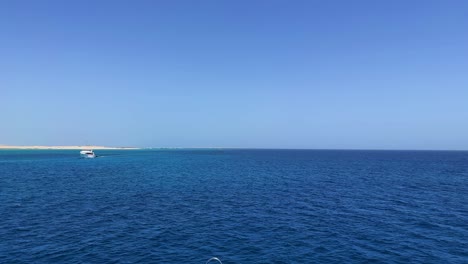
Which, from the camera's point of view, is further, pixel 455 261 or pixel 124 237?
pixel 124 237

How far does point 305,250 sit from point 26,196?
50693 mm

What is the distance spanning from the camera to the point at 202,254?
24.8 m

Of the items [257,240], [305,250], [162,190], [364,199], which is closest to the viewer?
[305,250]

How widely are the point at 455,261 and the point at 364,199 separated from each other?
88.6 ft

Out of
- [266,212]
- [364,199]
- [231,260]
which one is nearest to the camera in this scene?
[231,260]

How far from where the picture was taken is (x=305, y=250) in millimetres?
25969

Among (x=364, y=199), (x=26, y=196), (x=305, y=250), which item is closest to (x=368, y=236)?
(x=305, y=250)

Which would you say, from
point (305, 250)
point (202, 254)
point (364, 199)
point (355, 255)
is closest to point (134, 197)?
point (202, 254)

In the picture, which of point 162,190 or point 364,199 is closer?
point 364,199

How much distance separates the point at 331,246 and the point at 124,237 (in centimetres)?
2269

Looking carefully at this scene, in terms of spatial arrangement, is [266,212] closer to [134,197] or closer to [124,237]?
[124,237]

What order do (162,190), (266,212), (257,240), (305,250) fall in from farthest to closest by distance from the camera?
(162,190) → (266,212) → (257,240) → (305,250)

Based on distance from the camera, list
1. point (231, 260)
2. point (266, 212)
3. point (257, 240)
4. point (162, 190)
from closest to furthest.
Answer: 1. point (231, 260)
2. point (257, 240)
3. point (266, 212)
4. point (162, 190)

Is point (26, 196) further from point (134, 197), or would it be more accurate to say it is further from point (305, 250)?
point (305, 250)
